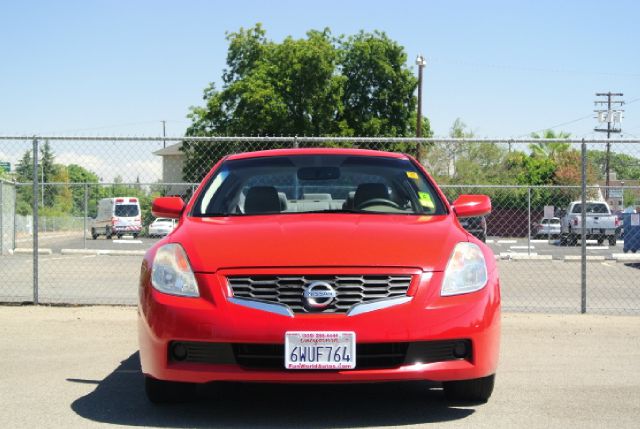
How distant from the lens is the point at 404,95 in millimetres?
48312

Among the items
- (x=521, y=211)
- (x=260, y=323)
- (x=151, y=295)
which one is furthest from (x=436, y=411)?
(x=521, y=211)

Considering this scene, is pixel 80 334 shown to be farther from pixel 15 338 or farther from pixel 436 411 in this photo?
pixel 436 411

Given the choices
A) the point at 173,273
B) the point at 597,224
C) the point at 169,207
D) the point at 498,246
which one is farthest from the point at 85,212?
the point at 597,224

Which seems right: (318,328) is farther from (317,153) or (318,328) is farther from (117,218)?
(117,218)

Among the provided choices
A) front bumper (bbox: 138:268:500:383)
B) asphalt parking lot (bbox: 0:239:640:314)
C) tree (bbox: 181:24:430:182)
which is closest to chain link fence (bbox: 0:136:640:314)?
asphalt parking lot (bbox: 0:239:640:314)

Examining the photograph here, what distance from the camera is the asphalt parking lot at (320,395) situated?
14.8 ft

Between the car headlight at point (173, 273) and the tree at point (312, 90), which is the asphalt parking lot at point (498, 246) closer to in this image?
the car headlight at point (173, 273)

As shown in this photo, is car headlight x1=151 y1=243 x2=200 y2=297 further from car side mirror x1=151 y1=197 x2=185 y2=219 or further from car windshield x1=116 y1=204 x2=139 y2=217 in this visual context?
car windshield x1=116 y1=204 x2=139 y2=217

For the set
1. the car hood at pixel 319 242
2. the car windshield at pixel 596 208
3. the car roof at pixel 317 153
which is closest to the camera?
the car hood at pixel 319 242

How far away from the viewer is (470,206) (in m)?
5.69

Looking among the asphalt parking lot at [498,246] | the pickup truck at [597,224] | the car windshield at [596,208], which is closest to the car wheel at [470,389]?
the asphalt parking lot at [498,246]

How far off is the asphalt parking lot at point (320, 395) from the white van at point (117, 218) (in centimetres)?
637

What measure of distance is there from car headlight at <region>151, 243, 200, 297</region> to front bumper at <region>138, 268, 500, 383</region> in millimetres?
53

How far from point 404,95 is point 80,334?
4170cm
